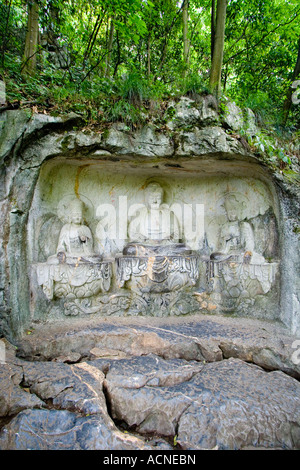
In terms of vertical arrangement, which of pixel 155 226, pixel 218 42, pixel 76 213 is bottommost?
pixel 155 226

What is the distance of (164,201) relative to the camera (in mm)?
5301

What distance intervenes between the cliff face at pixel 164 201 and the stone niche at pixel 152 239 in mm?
19

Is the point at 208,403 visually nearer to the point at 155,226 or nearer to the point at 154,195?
the point at 155,226

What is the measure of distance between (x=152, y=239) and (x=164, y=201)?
85 centimetres

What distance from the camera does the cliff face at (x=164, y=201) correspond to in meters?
3.80

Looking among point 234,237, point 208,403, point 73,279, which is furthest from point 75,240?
→ point 208,403

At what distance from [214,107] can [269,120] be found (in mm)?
1135

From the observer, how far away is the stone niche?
14.5 feet

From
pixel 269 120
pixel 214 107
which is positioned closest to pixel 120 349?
pixel 214 107

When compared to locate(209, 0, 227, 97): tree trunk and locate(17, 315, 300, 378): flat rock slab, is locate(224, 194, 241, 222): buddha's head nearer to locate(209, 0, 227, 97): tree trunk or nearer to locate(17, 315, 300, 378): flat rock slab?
locate(17, 315, 300, 378): flat rock slab

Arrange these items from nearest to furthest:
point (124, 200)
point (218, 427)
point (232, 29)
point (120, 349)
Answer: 1. point (218, 427)
2. point (120, 349)
3. point (124, 200)
4. point (232, 29)

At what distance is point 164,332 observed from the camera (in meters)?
4.17

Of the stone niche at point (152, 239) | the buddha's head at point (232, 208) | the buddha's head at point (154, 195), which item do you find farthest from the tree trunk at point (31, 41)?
the buddha's head at point (232, 208)
